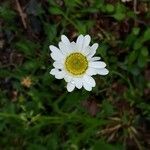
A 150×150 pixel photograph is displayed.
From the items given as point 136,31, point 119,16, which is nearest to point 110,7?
point 119,16

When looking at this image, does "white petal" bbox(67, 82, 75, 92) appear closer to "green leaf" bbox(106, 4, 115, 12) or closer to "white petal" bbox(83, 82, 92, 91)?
"white petal" bbox(83, 82, 92, 91)

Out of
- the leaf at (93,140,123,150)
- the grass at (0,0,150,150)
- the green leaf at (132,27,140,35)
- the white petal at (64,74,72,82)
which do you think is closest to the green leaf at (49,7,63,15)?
the grass at (0,0,150,150)

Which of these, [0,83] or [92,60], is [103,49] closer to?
[92,60]

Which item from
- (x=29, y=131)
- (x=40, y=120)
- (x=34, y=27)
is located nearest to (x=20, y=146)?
(x=29, y=131)

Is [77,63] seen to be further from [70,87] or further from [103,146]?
[103,146]

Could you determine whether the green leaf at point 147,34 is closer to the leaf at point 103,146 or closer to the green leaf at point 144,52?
the green leaf at point 144,52

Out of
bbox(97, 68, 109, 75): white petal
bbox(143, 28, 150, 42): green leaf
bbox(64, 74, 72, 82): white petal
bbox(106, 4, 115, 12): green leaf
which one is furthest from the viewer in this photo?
bbox(106, 4, 115, 12): green leaf

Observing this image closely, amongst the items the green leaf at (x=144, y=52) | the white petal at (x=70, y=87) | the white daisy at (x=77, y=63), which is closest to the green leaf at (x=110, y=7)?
the green leaf at (x=144, y=52)
